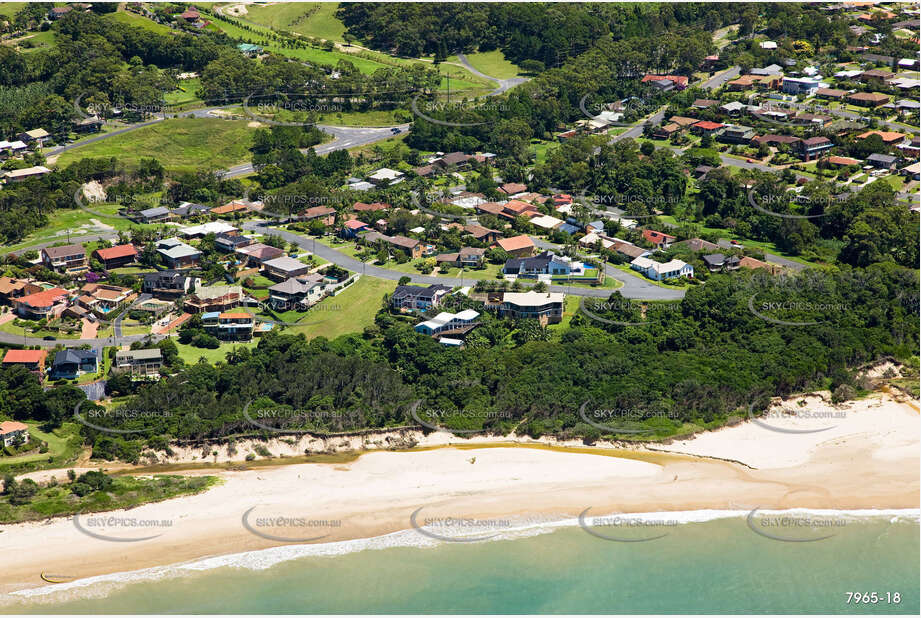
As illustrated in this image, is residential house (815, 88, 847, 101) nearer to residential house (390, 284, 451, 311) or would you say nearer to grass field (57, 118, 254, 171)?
residential house (390, 284, 451, 311)

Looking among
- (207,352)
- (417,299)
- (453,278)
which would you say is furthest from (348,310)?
(207,352)

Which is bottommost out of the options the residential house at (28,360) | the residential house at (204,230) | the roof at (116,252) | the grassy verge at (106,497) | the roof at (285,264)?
the grassy verge at (106,497)

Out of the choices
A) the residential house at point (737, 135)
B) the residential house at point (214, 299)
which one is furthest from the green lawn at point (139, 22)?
the residential house at point (737, 135)

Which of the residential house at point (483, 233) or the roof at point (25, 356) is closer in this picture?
the roof at point (25, 356)

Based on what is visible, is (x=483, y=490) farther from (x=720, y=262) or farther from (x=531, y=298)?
(x=720, y=262)

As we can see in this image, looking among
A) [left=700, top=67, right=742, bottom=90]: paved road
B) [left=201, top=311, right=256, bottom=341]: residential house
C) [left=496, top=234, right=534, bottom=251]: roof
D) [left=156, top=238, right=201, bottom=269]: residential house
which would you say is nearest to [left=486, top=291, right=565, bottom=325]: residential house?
[left=496, top=234, right=534, bottom=251]: roof

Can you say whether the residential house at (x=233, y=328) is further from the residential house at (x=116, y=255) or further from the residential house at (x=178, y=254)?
the residential house at (x=116, y=255)

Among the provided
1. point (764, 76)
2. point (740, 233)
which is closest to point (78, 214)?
point (740, 233)
